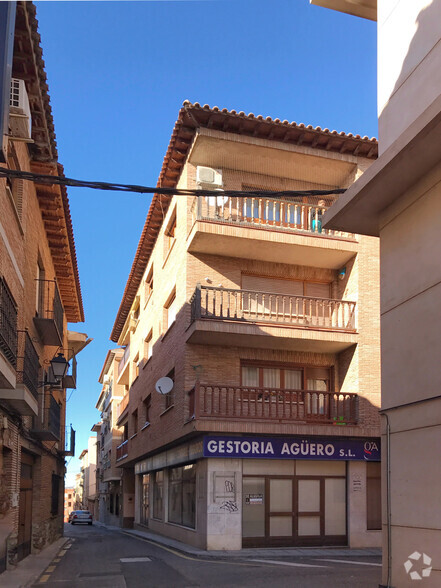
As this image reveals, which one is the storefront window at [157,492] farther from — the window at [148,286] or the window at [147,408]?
the window at [148,286]

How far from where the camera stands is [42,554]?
16953 mm

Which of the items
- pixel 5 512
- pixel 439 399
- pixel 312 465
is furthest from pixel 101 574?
pixel 439 399

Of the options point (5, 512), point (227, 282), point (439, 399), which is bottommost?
point (5, 512)

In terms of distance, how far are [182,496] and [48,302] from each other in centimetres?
724

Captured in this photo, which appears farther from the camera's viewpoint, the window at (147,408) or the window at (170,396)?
the window at (147,408)

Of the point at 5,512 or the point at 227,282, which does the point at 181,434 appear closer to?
the point at 227,282

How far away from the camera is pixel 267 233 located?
703 inches

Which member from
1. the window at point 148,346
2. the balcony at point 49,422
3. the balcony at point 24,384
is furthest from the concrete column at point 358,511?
the window at point 148,346

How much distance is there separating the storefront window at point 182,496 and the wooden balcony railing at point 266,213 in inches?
277

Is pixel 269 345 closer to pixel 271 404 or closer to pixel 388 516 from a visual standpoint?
pixel 271 404

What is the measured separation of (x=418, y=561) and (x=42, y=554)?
1267 cm

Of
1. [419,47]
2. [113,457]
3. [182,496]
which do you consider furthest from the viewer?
[113,457]

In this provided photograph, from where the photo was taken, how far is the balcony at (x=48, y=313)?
16.7 metres

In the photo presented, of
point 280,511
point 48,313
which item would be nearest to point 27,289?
point 48,313
